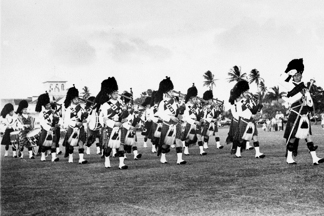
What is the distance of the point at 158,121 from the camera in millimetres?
19484

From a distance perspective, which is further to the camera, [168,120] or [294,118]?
[168,120]

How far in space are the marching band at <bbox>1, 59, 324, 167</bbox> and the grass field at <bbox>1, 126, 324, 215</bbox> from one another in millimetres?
960

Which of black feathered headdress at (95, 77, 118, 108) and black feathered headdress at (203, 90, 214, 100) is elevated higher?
black feathered headdress at (203, 90, 214, 100)

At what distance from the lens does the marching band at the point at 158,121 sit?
43.0 feet

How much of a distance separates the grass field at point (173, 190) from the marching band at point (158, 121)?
0.96 metres

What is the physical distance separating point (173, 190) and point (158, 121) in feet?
31.5

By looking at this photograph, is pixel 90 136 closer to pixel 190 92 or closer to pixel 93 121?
pixel 93 121

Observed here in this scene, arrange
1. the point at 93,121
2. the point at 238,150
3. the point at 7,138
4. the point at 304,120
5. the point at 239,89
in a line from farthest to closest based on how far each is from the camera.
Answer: the point at 7,138, the point at 93,121, the point at 238,150, the point at 239,89, the point at 304,120

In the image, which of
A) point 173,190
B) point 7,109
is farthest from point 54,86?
point 173,190

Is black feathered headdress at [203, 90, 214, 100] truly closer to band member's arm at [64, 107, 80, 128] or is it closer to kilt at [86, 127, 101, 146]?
kilt at [86, 127, 101, 146]

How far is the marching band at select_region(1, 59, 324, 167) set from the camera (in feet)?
43.0

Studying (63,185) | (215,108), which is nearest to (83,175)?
(63,185)

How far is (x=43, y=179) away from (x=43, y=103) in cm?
654

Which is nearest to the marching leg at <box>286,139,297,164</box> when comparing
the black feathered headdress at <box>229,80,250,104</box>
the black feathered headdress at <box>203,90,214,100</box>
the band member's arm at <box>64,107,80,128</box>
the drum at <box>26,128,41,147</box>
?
the black feathered headdress at <box>229,80,250,104</box>
